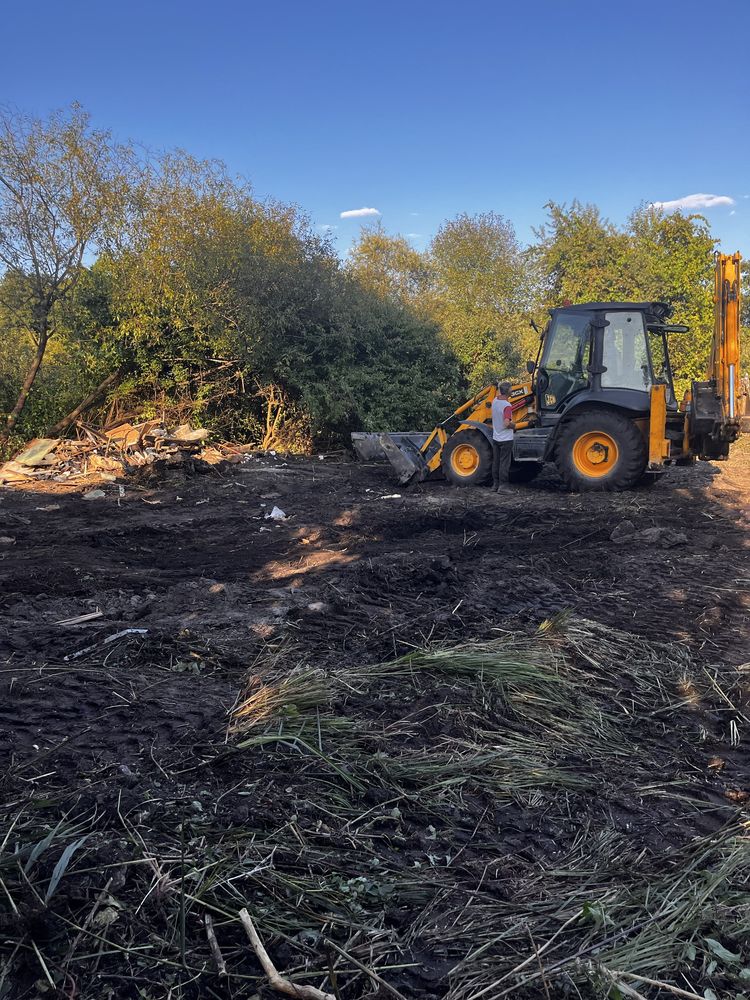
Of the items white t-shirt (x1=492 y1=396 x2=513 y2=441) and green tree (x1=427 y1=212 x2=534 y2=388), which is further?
green tree (x1=427 y1=212 x2=534 y2=388)

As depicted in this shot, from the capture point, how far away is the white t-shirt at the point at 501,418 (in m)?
11.6

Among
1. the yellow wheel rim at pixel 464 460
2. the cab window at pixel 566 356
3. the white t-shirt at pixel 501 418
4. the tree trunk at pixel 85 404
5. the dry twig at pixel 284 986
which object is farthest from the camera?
the tree trunk at pixel 85 404

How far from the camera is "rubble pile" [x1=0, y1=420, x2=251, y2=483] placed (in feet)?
43.3

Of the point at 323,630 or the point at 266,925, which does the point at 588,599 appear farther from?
the point at 266,925

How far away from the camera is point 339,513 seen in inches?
406

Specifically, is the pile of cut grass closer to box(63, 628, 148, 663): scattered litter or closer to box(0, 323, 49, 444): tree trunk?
box(63, 628, 148, 663): scattered litter

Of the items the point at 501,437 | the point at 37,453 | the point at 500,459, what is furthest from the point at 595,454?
the point at 37,453

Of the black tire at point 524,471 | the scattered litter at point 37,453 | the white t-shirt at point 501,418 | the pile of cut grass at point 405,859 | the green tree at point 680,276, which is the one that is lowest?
the pile of cut grass at point 405,859

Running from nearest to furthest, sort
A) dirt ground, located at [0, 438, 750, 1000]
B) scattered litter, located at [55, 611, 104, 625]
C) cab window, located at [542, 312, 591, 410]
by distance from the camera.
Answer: dirt ground, located at [0, 438, 750, 1000]
scattered litter, located at [55, 611, 104, 625]
cab window, located at [542, 312, 591, 410]

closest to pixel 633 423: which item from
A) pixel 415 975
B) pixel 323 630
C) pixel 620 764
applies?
pixel 323 630

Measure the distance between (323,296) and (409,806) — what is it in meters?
16.3

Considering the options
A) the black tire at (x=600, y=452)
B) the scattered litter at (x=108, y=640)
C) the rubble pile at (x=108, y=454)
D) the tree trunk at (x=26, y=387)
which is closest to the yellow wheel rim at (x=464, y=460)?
the black tire at (x=600, y=452)

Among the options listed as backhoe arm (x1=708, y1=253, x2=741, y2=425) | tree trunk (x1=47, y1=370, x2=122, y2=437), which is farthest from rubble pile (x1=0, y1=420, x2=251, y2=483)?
backhoe arm (x1=708, y1=253, x2=741, y2=425)

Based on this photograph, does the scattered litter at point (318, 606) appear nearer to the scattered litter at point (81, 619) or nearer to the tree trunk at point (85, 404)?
the scattered litter at point (81, 619)
